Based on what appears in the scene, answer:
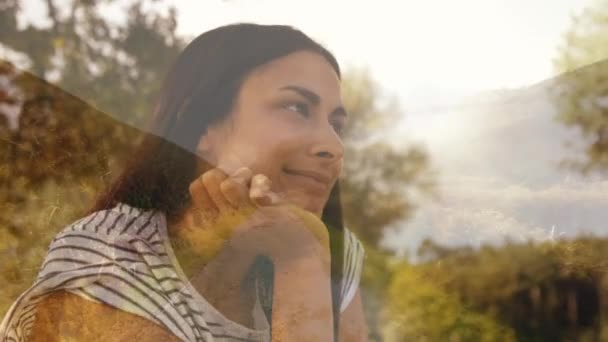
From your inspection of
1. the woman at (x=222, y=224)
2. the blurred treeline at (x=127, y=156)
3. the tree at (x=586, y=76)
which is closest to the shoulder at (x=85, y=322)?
the woman at (x=222, y=224)

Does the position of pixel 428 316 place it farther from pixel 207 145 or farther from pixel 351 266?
pixel 207 145

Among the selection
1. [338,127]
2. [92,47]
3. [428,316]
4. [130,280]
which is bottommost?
[428,316]

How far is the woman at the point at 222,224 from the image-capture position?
1.27m

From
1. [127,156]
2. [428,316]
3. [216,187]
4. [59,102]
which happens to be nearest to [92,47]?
[59,102]

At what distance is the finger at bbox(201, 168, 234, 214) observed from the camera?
1284 millimetres

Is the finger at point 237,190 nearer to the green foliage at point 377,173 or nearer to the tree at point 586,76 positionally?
the green foliage at point 377,173

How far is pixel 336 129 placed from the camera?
1531mm

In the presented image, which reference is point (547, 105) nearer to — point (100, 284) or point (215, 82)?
point (215, 82)

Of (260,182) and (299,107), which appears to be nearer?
(260,182)

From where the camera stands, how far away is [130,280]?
1.31m

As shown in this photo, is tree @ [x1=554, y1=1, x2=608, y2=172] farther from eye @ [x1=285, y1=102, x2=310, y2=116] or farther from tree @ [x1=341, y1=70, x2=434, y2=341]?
eye @ [x1=285, y1=102, x2=310, y2=116]

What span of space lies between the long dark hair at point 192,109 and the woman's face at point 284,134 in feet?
0.10

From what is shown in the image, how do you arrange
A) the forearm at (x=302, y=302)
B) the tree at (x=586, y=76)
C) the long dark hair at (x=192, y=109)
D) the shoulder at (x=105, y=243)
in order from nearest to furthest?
the forearm at (x=302, y=302)
the shoulder at (x=105, y=243)
the long dark hair at (x=192, y=109)
the tree at (x=586, y=76)

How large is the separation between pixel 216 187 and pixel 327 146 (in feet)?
0.94
